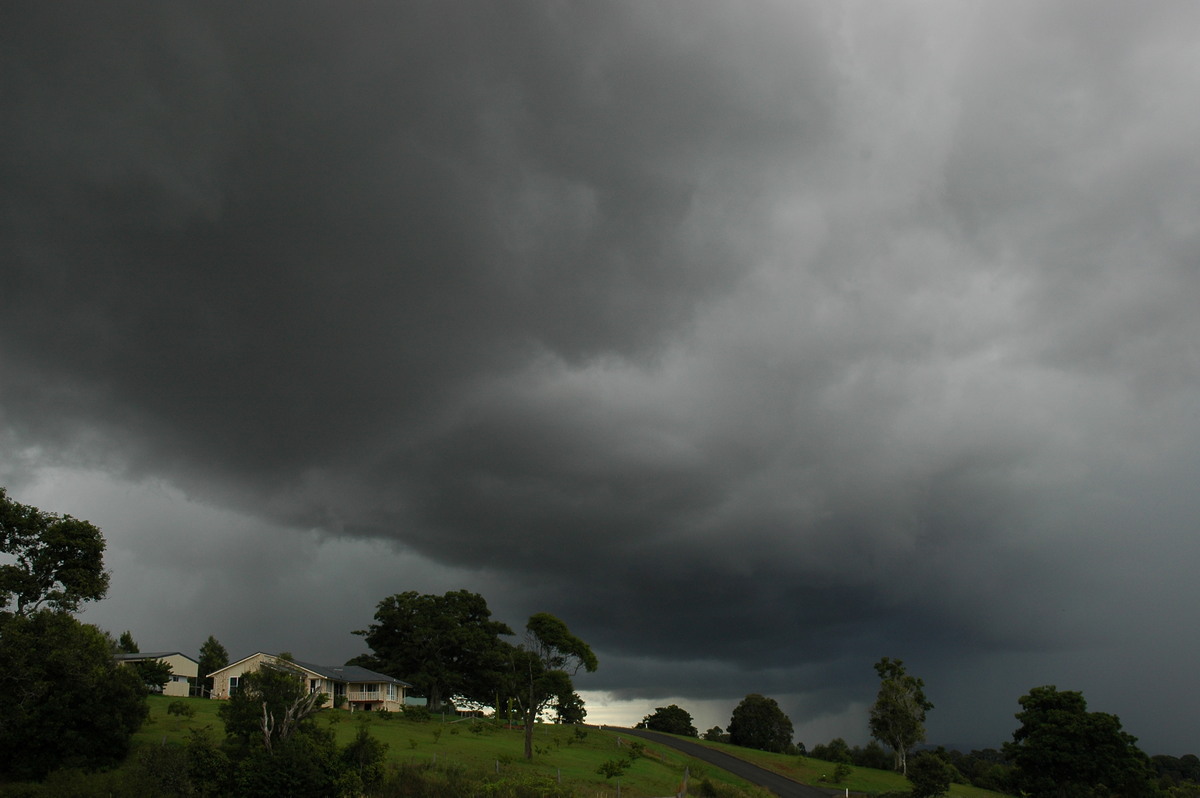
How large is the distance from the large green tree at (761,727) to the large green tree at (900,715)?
3323cm

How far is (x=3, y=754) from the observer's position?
4541 cm

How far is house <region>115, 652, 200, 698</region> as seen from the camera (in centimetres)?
8697

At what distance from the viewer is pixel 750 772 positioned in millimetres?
84125

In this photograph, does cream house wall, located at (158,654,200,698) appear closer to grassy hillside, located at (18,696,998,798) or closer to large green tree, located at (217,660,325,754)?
grassy hillside, located at (18,696,998,798)

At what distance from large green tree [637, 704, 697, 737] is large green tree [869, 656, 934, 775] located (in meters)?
55.7

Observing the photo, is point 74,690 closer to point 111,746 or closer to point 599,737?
point 111,746

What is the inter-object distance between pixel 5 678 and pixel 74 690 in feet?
11.5

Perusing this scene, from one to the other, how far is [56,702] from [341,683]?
4854cm

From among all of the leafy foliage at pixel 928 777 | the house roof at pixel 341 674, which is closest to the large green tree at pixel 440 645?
the house roof at pixel 341 674

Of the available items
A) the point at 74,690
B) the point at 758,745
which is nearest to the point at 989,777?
the point at 758,745

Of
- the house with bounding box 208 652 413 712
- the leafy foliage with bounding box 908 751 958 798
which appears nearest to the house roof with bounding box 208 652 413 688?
the house with bounding box 208 652 413 712

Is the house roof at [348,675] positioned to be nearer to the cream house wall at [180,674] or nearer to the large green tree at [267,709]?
the cream house wall at [180,674]

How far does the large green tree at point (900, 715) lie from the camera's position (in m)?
99.8

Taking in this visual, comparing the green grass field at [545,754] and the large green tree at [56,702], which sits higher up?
the large green tree at [56,702]
